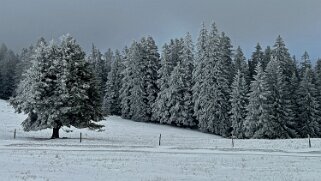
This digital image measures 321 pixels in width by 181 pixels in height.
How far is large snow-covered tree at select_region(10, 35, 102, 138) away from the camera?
135 ft

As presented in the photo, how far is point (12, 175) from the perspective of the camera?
58.0ft

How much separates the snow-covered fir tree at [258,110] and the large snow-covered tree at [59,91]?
23550 millimetres

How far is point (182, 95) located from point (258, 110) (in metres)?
16.3

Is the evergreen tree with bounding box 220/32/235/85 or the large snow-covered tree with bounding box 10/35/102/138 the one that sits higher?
the evergreen tree with bounding box 220/32/235/85

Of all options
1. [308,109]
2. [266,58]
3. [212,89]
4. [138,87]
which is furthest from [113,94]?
[308,109]

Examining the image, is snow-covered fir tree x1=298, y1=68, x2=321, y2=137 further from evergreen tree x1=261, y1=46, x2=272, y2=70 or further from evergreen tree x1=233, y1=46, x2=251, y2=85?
evergreen tree x1=261, y1=46, x2=272, y2=70

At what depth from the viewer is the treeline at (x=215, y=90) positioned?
58.6 meters

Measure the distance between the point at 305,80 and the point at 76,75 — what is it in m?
37.2

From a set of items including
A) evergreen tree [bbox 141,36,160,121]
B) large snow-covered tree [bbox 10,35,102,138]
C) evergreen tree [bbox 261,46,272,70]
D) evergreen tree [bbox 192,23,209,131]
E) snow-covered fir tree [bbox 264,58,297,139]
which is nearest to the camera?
large snow-covered tree [bbox 10,35,102,138]

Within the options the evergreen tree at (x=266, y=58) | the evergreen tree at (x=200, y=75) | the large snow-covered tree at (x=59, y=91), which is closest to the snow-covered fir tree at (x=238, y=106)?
the evergreen tree at (x=200, y=75)

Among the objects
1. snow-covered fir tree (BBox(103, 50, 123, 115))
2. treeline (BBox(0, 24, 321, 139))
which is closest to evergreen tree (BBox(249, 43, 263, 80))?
treeline (BBox(0, 24, 321, 139))

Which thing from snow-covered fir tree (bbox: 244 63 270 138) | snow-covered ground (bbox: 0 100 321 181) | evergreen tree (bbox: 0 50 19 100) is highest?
evergreen tree (bbox: 0 50 19 100)

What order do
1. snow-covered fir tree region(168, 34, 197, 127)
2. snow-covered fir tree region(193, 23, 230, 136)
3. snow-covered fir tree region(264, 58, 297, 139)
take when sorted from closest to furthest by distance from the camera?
1. snow-covered fir tree region(264, 58, 297, 139)
2. snow-covered fir tree region(193, 23, 230, 136)
3. snow-covered fir tree region(168, 34, 197, 127)

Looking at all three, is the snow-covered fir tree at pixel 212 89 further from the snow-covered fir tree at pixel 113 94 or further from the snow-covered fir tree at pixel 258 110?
the snow-covered fir tree at pixel 113 94
